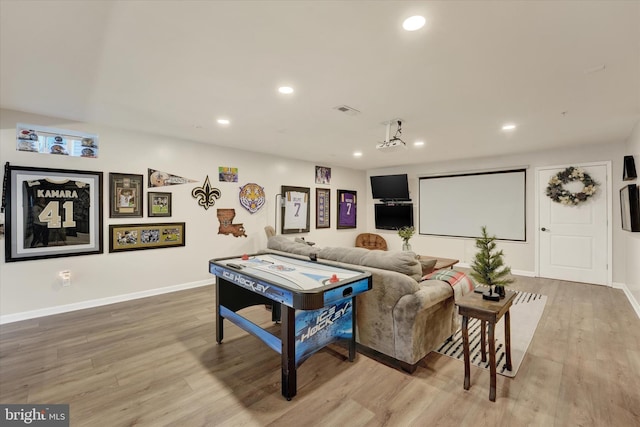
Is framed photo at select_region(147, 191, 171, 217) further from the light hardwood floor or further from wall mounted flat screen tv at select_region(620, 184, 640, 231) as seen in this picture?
wall mounted flat screen tv at select_region(620, 184, 640, 231)

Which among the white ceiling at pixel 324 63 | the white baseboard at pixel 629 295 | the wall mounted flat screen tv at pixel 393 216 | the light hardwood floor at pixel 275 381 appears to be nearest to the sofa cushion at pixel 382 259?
the light hardwood floor at pixel 275 381

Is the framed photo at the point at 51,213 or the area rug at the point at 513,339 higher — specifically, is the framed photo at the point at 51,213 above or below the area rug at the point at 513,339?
above

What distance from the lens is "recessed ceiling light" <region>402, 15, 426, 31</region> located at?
1.70 meters

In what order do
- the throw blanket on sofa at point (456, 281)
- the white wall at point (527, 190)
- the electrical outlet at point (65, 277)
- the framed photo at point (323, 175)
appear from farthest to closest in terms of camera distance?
the framed photo at point (323, 175)
the white wall at point (527, 190)
the electrical outlet at point (65, 277)
the throw blanket on sofa at point (456, 281)

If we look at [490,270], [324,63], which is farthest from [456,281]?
[324,63]

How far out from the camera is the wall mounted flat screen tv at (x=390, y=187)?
718cm

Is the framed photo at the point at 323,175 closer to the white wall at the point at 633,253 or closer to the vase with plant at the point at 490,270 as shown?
the vase with plant at the point at 490,270

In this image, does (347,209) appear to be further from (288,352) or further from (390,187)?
(288,352)

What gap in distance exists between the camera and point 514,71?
2.31m

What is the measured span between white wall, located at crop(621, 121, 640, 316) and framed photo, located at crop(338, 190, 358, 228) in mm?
5080

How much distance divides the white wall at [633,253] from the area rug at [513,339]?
104 centimetres

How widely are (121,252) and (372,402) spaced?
386 centimetres

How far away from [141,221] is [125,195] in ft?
1.40

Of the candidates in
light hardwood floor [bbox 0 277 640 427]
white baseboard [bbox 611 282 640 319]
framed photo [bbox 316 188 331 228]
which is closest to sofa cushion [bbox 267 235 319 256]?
light hardwood floor [bbox 0 277 640 427]
